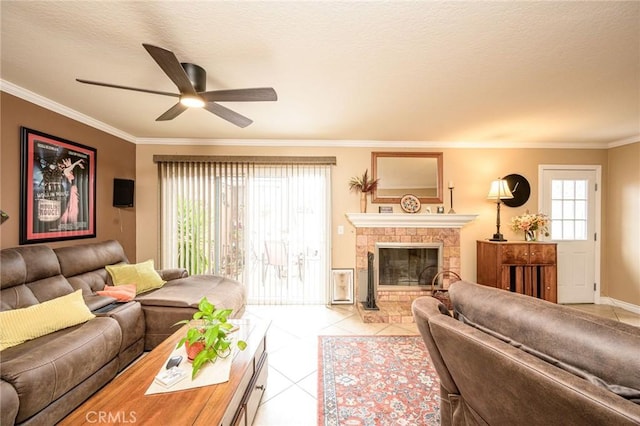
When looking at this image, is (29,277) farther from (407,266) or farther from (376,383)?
(407,266)

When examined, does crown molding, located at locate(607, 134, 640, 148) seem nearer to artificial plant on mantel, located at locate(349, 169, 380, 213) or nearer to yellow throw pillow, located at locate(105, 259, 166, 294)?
artificial plant on mantel, located at locate(349, 169, 380, 213)

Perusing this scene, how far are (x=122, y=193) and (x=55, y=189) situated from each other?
2.64 ft

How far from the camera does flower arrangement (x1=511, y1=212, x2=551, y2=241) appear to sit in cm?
371

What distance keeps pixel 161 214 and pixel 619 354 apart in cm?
461

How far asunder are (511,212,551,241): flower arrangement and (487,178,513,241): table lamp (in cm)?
29

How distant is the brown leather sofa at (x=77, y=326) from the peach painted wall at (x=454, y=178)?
1.13 meters

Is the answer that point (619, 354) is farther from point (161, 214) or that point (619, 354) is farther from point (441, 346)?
point (161, 214)

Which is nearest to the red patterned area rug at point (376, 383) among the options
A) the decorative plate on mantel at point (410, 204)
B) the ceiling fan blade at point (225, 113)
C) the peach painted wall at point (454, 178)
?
the peach painted wall at point (454, 178)

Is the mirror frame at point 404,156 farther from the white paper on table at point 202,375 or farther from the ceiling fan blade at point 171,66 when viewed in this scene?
the white paper on table at point 202,375

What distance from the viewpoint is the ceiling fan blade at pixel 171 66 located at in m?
1.31

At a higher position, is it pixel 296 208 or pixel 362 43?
pixel 362 43

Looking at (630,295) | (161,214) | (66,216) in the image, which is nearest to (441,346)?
(66,216)

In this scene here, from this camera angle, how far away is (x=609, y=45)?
1709 mm

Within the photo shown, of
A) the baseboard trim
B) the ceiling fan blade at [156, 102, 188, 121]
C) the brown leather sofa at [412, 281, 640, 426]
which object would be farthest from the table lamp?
the ceiling fan blade at [156, 102, 188, 121]
